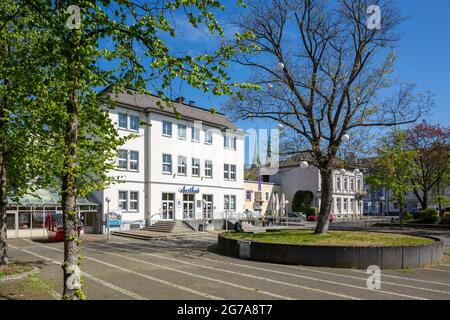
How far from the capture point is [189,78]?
611cm

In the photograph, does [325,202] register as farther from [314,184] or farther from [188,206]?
[314,184]

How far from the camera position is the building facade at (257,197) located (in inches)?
2067

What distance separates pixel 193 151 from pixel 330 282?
28108 mm

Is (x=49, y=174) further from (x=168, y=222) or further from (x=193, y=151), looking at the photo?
(x=193, y=151)

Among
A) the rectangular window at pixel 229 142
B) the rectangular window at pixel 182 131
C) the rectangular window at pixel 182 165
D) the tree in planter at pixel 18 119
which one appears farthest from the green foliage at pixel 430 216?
the tree in planter at pixel 18 119

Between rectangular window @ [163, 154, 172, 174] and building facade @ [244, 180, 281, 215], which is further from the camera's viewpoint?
building facade @ [244, 180, 281, 215]

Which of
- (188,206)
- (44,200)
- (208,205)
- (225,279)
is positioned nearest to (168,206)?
(188,206)

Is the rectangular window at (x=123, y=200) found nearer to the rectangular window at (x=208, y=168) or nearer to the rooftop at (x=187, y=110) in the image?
the rooftop at (x=187, y=110)

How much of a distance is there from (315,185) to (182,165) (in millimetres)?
27805

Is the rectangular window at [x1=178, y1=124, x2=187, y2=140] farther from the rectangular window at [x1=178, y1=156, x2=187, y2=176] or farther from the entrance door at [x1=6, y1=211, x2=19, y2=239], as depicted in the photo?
the entrance door at [x1=6, y1=211, x2=19, y2=239]

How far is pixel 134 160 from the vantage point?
1351 inches

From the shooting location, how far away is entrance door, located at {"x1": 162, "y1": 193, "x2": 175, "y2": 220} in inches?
1426

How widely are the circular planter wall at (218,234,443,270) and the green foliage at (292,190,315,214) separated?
4277cm

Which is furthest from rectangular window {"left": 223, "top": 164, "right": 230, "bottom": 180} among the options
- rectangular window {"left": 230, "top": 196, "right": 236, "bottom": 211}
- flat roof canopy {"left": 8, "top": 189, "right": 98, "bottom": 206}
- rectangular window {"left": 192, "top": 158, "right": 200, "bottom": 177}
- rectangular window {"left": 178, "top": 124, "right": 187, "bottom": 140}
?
flat roof canopy {"left": 8, "top": 189, "right": 98, "bottom": 206}
